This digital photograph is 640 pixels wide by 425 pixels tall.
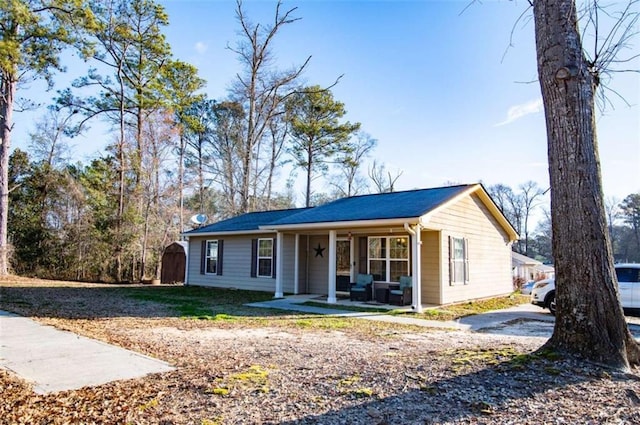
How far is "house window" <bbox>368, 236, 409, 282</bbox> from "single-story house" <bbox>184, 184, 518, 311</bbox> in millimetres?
29

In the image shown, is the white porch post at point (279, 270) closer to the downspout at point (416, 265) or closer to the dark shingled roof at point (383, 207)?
the dark shingled roof at point (383, 207)

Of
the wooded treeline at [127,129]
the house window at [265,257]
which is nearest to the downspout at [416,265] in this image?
the house window at [265,257]

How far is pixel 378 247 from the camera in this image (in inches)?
480

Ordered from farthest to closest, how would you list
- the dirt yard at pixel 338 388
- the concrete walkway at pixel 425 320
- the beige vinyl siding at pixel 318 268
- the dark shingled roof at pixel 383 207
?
the beige vinyl siding at pixel 318 268
the dark shingled roof at pixel 383 207
the concrete walkway at pixel 425 320
the dirt yard at pixel 338 388

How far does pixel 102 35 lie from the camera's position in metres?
20.0

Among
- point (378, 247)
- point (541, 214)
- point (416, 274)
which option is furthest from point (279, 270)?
point (541, 214)

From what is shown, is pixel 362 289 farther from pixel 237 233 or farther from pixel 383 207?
pixel 237 233

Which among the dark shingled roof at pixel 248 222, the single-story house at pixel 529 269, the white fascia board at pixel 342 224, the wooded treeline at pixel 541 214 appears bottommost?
the single-story house at pixel 529 269

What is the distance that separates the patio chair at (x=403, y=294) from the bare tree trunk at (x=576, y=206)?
21.2 feet

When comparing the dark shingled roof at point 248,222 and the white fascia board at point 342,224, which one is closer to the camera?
the white fascia board at point 342,224

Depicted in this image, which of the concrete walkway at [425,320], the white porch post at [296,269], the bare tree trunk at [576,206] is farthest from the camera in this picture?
the white porch post at [296,269]

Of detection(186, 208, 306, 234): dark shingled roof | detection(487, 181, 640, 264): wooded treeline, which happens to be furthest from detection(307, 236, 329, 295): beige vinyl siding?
detection(487, 181, 640, 264): wooded treeline

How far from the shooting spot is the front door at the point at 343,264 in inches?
502

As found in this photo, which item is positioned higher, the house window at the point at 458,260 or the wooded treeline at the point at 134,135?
the wooded treeline at the point at 134,135
